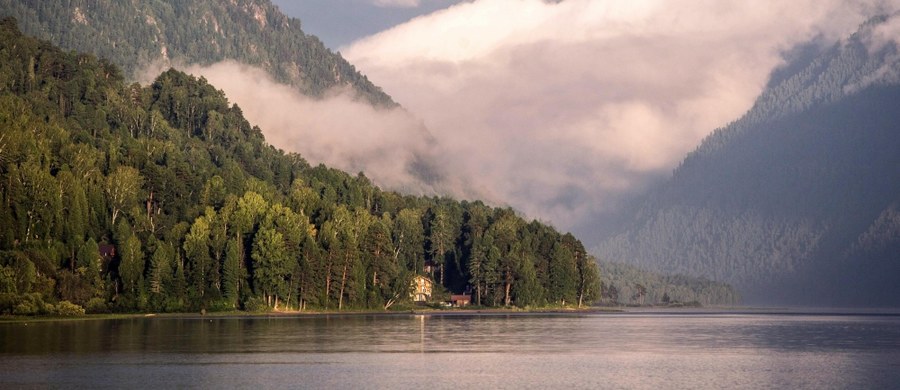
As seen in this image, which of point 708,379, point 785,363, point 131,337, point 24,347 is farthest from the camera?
point 131,337

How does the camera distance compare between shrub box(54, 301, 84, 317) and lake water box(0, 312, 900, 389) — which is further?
shrub box(54, 301, 84, 317)

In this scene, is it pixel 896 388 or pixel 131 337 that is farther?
pixel 131 337

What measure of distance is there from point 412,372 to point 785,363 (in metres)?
38.1

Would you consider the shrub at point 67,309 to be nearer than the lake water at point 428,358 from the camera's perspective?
No

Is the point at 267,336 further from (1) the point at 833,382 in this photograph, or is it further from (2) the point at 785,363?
(1) the point at 833,382

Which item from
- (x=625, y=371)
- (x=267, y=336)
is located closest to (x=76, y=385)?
(x=625, y=371)

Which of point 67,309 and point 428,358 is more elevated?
point 67,309

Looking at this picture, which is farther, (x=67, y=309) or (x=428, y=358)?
(x=67, y=309)

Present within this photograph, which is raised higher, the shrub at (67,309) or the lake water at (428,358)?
the shrub at (67,309)

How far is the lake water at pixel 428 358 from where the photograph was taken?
3917 inches

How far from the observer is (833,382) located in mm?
100562

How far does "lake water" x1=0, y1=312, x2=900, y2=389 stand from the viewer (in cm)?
9950

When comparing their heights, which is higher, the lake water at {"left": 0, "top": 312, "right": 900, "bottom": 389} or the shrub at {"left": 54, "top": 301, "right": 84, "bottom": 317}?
the shrub at {"left": 54, "top": 301, "right": 84, "bottom": 317}

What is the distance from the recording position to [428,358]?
403 feet
